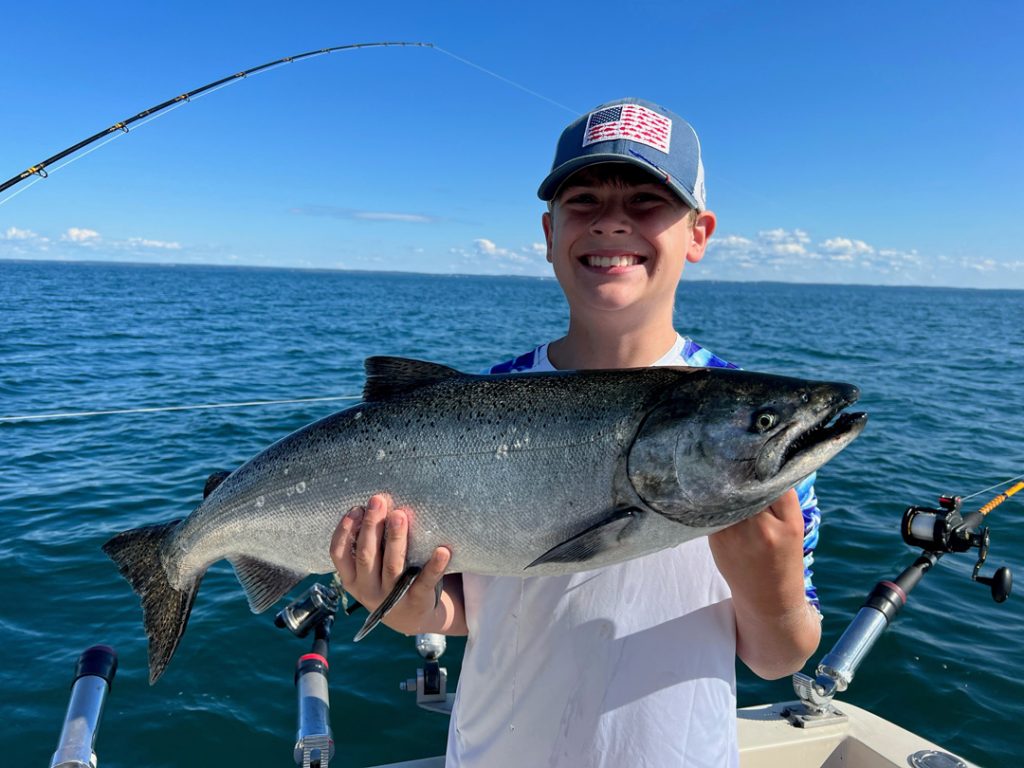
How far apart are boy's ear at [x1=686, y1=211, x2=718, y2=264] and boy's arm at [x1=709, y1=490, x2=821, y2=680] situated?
4.11ft

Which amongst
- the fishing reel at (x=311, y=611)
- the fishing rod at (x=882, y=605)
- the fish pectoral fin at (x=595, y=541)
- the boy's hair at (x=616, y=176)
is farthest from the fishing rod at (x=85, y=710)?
the fishing rod at (x=882, y=605)

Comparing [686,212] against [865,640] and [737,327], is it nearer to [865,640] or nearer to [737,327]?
[865,640]

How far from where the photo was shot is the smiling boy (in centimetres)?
248

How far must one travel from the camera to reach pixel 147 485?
41.2 feet

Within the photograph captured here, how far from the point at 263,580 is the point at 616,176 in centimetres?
241

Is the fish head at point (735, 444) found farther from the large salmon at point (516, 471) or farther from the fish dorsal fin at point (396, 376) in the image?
the fish dorsal fin at point (396, 376)

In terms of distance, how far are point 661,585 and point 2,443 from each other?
54.2 feet

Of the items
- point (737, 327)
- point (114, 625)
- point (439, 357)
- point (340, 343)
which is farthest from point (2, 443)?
point (737, 327)

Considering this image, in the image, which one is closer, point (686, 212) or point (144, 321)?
point (686, 212)

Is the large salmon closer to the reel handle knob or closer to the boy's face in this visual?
the boy's face

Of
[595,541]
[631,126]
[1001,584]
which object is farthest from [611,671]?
[1001,584]

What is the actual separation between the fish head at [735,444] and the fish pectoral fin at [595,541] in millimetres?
118

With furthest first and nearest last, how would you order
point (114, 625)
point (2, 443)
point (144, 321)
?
point (144, 321)
point (2, 443)
point (114, 625)

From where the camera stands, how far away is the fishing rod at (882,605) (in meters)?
4.91
